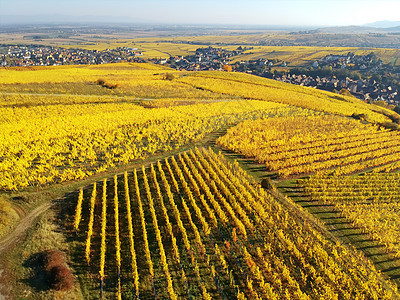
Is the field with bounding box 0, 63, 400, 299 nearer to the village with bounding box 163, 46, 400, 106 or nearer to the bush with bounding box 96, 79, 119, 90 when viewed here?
the bush with bounding box 96, 79, 119, 90

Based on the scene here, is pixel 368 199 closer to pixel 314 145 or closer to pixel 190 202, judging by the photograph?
pixel 314 145

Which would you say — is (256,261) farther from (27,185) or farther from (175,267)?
(27,185)

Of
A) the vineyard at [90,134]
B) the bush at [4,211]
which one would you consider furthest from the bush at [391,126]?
the bush at [4,211]

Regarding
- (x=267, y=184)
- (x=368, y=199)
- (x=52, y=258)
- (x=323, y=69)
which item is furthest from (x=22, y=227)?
(x=323, y=69)

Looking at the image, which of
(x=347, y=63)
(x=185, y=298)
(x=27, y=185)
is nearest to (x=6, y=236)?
(x=27, y=185)

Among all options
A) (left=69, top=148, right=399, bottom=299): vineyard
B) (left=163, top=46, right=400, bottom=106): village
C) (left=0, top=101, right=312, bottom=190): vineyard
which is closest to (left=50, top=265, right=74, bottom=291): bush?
(left=69, top=148, right=399, bottom=299): vineyard
